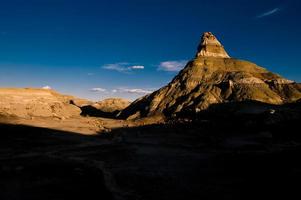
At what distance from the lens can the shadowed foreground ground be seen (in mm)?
31641

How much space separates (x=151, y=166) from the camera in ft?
146

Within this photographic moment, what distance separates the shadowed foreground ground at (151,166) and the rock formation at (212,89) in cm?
6140

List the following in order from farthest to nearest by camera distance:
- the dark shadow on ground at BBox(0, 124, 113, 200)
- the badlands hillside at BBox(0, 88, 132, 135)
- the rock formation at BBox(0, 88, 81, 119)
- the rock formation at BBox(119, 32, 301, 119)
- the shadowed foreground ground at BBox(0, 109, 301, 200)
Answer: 1. the rock formation at BBox(119, 32, 301, 119)
2. the rock formation at BBox(0, 88, 81, 119)
3. the badlands hillside at BBox(0, 88, 132, 135)
4. the shadowed foreground ground at BBox(0, 109, 301, 200)
5. the dark shadow on ground at BBox(0, 124, 113, 200)

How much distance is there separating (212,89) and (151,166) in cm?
10958

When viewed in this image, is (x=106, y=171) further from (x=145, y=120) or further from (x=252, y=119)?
(x=145, y=120)

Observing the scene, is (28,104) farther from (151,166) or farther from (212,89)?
(151,166)

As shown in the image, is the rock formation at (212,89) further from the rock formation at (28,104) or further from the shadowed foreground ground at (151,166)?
the shadowed foreground ground at (151,166)

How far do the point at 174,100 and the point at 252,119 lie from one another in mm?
62750

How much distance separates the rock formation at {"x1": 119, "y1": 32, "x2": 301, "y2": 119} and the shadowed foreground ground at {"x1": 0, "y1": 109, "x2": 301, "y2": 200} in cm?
6140

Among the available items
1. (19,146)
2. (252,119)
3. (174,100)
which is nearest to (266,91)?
(174,100)

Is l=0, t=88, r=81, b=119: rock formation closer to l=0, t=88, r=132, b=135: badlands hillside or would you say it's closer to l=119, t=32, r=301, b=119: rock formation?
l=0, t=88, r=132, b=135: badlands hillside

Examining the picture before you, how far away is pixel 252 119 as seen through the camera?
9225 centimetres

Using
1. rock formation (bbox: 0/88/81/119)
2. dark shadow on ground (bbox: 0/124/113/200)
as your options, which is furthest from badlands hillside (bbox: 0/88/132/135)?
dark shadow on ground (bbox: 0/124/113/200)

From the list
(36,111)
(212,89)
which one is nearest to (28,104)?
(36,111)
